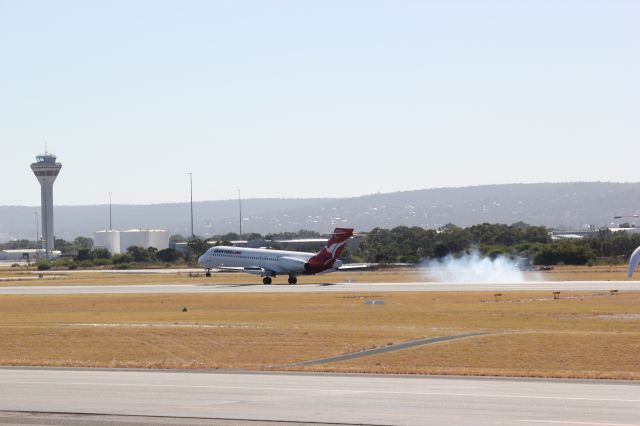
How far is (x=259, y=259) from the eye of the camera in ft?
397

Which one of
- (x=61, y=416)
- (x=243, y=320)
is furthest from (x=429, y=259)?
(x=61, y=416)

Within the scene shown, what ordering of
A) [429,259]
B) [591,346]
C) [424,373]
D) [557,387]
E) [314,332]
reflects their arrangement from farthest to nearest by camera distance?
[429,259]
[314,332]
[591,346]
[424,373]
[557,387]

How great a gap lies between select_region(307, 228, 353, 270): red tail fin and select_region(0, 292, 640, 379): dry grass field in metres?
31.2

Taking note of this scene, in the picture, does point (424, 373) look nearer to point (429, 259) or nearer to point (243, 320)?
point (243, 320)

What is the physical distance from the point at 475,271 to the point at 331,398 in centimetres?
10220

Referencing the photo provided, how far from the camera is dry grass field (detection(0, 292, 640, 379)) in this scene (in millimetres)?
42625

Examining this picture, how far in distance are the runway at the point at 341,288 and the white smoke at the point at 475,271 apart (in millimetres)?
10556

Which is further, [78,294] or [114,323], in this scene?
[78,294]

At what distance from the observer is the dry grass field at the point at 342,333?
140 feet

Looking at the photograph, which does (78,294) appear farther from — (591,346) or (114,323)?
(591,346)

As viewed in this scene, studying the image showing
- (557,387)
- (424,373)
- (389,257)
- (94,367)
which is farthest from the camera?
(389,257)

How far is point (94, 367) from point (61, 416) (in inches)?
514

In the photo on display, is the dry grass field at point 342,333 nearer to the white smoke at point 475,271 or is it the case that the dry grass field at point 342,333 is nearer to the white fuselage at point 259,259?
the white fuselage at point 259,259

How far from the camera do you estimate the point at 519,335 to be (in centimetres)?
4975
